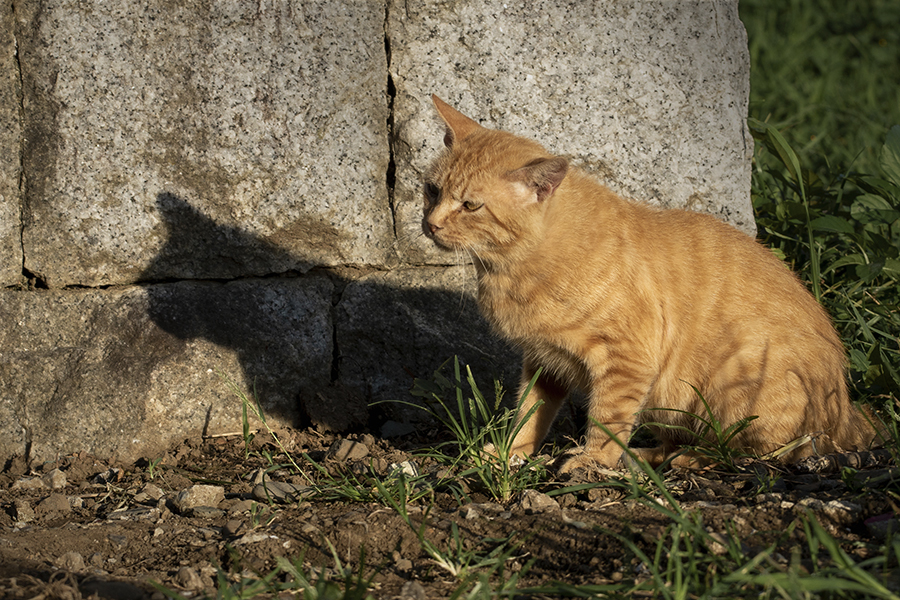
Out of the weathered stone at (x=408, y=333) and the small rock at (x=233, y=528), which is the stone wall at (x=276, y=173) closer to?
the weathered stone at (x=408, y=333)

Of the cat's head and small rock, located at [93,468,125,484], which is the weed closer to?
the cat's head

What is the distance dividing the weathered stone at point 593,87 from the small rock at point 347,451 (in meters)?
0.84

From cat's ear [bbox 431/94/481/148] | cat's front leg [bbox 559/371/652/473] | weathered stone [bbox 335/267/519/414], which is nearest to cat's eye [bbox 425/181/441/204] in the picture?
cat's ear [bbox 431/94/481/148]

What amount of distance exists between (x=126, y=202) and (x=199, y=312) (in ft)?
1.63

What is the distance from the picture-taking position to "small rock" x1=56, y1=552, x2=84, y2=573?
2010 mm

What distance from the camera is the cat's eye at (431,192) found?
275 cm

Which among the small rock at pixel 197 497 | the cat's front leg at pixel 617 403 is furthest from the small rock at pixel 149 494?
the cat's front leg at pixel 617 403

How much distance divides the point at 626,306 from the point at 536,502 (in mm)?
747

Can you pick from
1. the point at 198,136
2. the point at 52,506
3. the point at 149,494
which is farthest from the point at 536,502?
the point at 198,136

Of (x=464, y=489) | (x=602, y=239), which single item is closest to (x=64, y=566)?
(x=464, y=489)

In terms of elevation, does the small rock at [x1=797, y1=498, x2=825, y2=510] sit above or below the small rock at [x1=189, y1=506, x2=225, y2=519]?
above

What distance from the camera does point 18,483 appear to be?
2.73 metres

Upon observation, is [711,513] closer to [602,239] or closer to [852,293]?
[602,239]

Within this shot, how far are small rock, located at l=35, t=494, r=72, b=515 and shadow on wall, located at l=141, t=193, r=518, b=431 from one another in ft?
2.42
